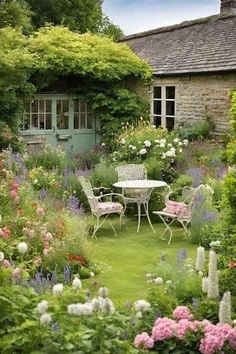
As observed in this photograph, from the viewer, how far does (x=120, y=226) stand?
11.3 m

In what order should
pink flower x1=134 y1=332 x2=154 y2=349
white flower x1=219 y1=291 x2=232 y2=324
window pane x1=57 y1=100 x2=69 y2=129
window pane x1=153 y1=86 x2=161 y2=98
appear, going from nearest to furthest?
pink flower x1=134 y1=332 x2=154 y2=349, white flower x1=219 y1=291 x2=232 y2=324, window pane x1=57 y1=100 x2=69 y2=129, window pane x1=153 y1=86 x2=161 y2=98

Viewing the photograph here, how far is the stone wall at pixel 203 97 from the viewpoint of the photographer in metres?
17.2

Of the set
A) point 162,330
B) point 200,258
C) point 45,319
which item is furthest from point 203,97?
point 45,319

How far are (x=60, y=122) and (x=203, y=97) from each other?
449 centimetres

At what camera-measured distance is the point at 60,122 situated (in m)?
18.8

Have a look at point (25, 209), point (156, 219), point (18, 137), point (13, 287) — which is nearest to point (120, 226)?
point (156, 219)

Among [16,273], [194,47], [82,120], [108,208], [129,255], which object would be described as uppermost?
[194,47]

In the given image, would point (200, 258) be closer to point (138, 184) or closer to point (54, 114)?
point (138, 184)

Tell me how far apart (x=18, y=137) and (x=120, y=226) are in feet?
19.8

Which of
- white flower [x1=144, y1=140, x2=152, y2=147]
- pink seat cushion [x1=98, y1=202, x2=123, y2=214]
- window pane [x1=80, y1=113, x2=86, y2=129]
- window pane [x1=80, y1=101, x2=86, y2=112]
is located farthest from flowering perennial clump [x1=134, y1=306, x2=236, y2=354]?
window pane [x1=80, y1=101, x2=86, y2=112]

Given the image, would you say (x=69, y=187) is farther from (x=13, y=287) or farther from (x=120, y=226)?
(x=13, y=287)

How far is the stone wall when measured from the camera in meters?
17.2

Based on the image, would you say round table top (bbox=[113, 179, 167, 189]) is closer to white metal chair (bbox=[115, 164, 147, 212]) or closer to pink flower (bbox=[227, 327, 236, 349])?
white metal chair (bbox=[115, 164, 147, 212])

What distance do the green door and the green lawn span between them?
722 centimetres
